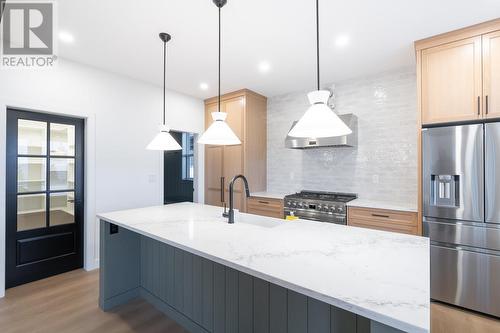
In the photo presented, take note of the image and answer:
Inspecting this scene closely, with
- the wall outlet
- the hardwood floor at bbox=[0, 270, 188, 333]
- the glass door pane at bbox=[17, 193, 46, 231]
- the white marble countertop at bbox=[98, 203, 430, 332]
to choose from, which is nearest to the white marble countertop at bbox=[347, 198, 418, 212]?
the white marble countertop at bbox=[98, 203, 430, 332]

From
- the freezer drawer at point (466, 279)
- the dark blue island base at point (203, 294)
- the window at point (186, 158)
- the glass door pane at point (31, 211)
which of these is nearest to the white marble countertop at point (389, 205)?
the freezer drawer at point (466, 279)

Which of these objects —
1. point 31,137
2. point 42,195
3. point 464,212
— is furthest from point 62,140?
point 464,212

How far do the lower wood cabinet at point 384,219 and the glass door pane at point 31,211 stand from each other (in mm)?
3680

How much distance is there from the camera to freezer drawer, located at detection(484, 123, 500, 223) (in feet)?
6.98

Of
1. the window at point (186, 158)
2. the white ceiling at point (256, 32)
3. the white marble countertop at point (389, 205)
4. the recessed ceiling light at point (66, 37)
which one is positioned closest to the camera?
the white ceiling at point (256, 32)

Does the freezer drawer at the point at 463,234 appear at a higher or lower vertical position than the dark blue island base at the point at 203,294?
higher

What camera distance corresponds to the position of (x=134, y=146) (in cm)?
351

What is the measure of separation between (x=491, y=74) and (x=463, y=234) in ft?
4.83

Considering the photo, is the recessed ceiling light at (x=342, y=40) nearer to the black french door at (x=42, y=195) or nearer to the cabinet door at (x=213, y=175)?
the cabinet door at (x=213, y=175)

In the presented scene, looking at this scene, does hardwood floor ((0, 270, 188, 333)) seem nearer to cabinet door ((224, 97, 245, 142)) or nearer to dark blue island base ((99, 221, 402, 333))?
dark blue island base ((99, 221, 402, 333))

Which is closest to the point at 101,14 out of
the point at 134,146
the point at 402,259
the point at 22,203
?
the point at 134,146

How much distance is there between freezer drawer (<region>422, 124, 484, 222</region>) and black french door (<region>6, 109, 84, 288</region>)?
Answer: 13.2 feet

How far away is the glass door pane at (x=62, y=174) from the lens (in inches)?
115

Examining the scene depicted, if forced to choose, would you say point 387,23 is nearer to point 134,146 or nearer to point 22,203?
point 134,146
